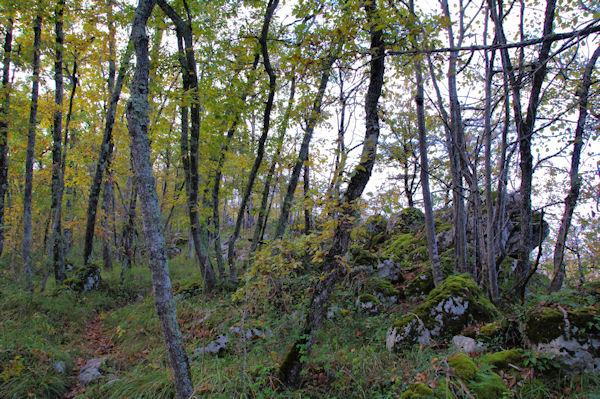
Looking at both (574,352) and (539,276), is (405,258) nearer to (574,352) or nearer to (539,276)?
(539,276)

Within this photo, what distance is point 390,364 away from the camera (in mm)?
3996

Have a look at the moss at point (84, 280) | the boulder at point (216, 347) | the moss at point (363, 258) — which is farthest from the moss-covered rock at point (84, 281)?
the moss at point (363, 258)

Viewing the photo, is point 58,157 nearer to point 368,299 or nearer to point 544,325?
point 368,299

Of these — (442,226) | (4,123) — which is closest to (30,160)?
(4,123)

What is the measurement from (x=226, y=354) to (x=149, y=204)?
3206mm

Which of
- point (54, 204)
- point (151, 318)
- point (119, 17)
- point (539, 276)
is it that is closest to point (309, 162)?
point (151, 318)

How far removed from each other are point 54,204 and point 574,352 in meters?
11.3

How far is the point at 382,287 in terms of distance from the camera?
6906 millimetres

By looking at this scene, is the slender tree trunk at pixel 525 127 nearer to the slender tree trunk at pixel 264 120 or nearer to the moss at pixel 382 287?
the moss at pixel 382 287

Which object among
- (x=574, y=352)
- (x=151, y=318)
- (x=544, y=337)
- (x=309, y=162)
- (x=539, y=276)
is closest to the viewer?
(x=574, y=352)

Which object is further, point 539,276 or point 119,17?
point 539,276

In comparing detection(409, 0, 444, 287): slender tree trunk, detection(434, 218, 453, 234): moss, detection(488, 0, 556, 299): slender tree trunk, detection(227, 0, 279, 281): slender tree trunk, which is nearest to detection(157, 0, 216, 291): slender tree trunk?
detection(227, 0, 279, 281): slender tree trunk

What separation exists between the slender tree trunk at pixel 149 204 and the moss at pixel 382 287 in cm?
469

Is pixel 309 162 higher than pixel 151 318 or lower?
higher
